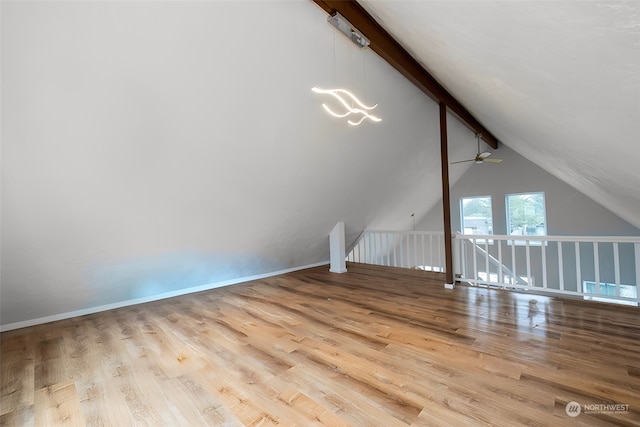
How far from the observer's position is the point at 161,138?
8.88 feet


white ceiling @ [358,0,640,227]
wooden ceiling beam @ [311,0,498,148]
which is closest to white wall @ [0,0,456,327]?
wooden ceiling beam @ [311,0,498,148]

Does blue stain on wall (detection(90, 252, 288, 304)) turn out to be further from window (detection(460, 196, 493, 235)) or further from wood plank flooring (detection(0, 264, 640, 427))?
window (detection(460, 196, 493, 235))

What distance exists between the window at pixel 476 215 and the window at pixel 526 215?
508 mm

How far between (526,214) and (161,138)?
876 centimetres

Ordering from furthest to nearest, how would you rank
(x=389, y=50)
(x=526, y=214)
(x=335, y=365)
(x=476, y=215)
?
(x=476, y=215)
(x=526, y=214)
(x=389, y=50)
(x=335, y=365)

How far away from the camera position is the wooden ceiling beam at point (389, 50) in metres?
2.39

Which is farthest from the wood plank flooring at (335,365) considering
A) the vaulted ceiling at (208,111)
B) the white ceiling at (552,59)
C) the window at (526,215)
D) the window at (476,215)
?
the window at (476,215)

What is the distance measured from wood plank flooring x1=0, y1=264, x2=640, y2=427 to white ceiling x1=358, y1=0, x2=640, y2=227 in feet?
5.67

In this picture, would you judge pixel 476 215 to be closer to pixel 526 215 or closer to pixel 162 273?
pixel 526 215

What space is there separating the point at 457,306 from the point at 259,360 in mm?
2552

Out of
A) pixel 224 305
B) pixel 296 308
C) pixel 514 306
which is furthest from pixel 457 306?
pixel 224 305

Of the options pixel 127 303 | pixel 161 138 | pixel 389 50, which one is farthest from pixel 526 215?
pixel 127 303

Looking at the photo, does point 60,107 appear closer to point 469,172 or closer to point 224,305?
point 224,305

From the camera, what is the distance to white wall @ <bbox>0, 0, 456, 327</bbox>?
6.68 ft
